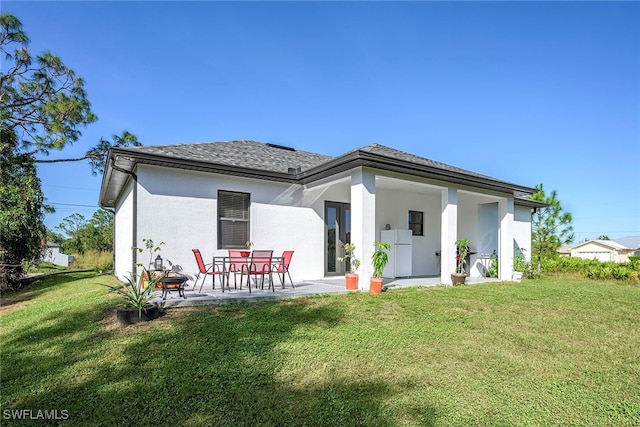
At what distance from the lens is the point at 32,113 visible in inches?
617

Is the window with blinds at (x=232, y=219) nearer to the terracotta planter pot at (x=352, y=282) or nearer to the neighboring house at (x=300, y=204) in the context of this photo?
the neighboring house at (x=300, y=204)

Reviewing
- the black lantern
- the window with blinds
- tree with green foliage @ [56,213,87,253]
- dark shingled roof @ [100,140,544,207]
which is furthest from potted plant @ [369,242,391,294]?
tree with green foliage @ [56,213,87,253]

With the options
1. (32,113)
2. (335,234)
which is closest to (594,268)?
(335,234)

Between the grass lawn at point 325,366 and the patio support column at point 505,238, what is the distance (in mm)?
4696

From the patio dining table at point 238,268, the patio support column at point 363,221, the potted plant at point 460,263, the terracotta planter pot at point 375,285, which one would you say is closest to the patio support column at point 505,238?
the potted plant at point 460,263

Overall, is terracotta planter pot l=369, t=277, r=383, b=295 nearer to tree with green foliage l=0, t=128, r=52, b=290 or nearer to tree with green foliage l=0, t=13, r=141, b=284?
tree with green foliage l=0, t=128, r=52, b=290

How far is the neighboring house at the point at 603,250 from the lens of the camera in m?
44.6

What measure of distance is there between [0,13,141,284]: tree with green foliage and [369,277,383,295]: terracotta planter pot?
1179cm

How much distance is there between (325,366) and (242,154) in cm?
785

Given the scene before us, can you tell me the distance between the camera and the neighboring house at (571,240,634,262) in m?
44.6

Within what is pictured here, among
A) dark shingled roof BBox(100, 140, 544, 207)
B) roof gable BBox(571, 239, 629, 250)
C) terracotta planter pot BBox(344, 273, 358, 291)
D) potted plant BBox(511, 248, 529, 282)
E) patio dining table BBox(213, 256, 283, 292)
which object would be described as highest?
dark shingled roof BBox(100, 140, 544, 207)

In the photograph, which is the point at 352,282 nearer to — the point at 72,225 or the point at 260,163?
the point at 260,163

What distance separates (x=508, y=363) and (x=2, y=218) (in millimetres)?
13969

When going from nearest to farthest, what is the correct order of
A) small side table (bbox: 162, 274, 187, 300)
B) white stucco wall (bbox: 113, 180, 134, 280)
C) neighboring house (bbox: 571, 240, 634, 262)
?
small side table (bbox: 162, 274, 187, 300) < white stucco wall (bbox: 113, 180, 134, 280) < neighboring house (bbox: 571, 240, 634, 262)
